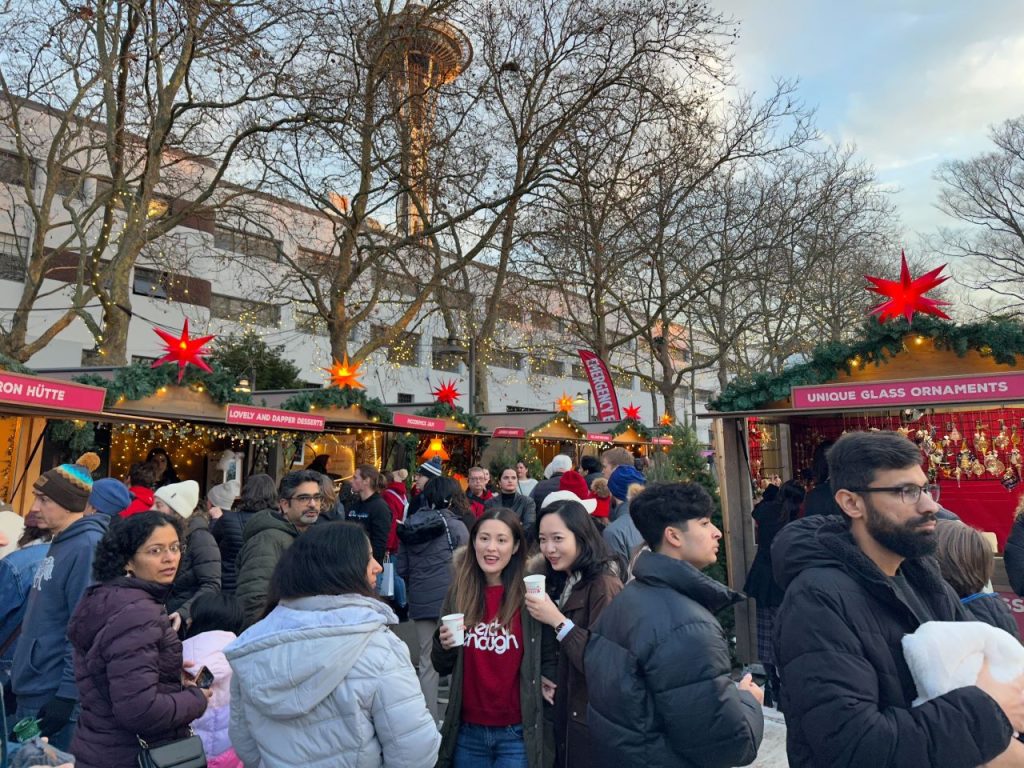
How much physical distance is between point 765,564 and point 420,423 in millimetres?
8791

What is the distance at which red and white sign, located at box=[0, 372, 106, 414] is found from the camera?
6961 millimetres

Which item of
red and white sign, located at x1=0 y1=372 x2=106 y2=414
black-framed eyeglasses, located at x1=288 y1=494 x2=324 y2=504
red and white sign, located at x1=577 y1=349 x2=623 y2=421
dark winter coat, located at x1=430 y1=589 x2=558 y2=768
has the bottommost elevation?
dark winter coat, located at x1=430 y1=589 x2=558 y2=768

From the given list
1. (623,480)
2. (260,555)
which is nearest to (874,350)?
(623,480)

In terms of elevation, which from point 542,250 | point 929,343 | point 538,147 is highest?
point 538,147

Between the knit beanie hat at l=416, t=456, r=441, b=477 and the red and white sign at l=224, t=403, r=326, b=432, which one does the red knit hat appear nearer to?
the knit beanie hat at l=416, t=456, r=441, b=477

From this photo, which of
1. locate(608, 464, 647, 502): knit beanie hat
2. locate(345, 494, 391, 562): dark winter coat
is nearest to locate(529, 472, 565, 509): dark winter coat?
locate(608, 464, 647, 502): knit beanie hat

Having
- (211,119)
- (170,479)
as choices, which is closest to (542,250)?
(211,119)

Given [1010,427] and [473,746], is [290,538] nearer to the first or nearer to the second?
[473,746]

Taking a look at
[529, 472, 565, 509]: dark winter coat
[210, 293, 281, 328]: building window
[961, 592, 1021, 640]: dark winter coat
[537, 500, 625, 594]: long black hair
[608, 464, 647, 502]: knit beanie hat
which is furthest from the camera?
[210, 293, 281, 328]: building window

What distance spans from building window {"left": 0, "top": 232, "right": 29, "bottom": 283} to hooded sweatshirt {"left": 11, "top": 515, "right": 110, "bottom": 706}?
879 inches

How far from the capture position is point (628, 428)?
784 inches

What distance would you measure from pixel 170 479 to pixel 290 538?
9.18 m

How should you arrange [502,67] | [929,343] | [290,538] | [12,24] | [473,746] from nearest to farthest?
[473,746] → [290,538] → [929,343] → [12,24] → [502,67]

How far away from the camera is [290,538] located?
3.95 meters
